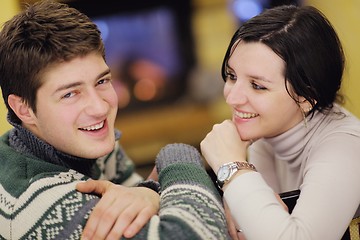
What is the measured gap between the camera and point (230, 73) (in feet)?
5.04

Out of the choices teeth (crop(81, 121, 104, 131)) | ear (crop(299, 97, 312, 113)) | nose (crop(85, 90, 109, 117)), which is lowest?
teeth (crop(81, 121, 104, 131))

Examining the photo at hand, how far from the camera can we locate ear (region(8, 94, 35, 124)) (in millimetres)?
1375

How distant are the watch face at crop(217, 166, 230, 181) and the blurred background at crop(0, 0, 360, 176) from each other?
2.72 metres

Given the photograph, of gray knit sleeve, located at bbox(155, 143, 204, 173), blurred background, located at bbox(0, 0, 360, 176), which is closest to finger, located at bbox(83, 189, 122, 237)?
gray knit sleeve, located at bbox(155, 143, 204, 173)

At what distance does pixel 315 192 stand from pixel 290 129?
29 centimetres

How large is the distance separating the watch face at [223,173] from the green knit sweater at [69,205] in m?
0.04

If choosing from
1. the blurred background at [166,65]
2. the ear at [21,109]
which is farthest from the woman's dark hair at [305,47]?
the blurred background at [166,65]

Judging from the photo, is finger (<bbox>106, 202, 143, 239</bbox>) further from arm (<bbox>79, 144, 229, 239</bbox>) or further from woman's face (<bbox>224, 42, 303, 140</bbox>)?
woman's face (<bbox>224, 42, 303, 140</bbox>)

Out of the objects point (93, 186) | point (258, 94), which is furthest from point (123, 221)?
point (258, 94)

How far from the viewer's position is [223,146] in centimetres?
140

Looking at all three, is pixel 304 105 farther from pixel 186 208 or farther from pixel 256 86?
pixel 186 208

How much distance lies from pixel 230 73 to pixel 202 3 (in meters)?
2.65

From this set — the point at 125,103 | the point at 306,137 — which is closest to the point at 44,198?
the point at 306,137

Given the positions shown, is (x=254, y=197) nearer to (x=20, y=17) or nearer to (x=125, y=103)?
(x=20, y=17)
